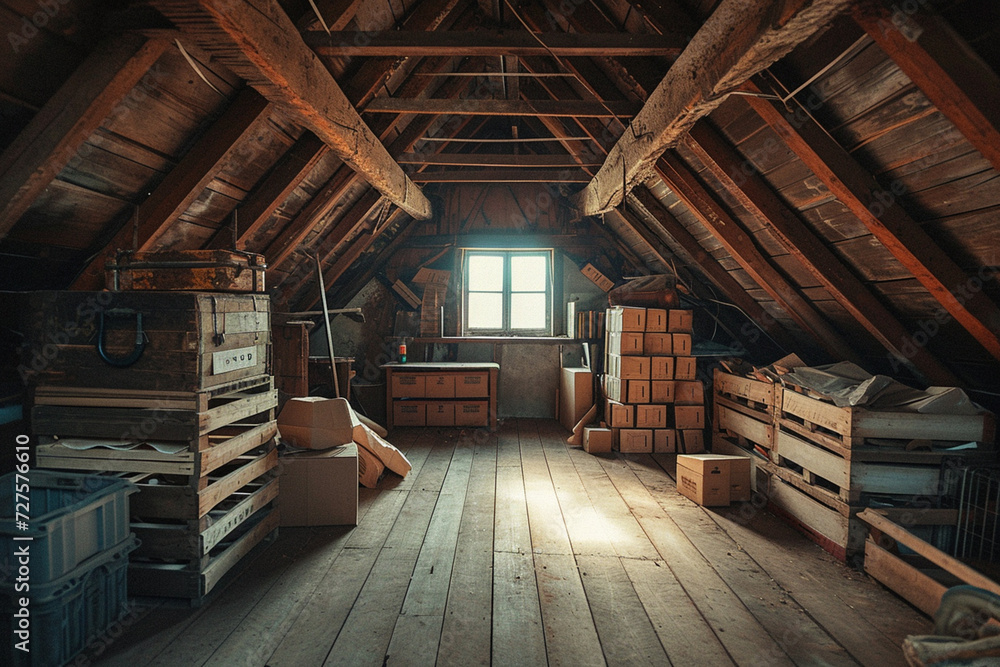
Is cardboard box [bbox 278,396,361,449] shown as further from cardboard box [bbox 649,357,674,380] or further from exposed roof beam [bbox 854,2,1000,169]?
exposed roof beam [bbox 854,2,1000,169]

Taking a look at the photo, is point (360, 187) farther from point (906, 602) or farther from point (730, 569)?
point (906, 602)

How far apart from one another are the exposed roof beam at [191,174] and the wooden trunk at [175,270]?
21 cm

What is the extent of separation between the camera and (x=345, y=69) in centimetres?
309

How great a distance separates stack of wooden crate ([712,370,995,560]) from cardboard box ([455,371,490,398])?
3.12 meters

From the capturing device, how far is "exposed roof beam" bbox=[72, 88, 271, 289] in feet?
8.53

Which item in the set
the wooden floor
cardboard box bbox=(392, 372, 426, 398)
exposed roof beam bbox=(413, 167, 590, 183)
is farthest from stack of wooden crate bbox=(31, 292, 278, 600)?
cardboard box bbox=(392, 372, 426, 398)

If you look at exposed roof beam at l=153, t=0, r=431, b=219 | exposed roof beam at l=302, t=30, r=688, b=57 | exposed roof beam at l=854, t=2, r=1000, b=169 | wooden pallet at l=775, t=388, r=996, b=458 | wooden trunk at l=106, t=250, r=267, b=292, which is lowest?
wooden pallet at l=775, t=388, r=996, b=458

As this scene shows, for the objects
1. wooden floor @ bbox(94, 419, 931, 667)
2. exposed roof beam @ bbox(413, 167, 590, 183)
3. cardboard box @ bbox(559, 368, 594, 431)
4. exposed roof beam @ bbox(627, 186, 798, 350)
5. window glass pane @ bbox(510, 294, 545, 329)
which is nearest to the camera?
wooden floor @ bbox(94, 419, 931, 667)

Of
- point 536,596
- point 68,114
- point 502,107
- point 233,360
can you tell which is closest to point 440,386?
point 502,107

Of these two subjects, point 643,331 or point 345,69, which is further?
point 643,331

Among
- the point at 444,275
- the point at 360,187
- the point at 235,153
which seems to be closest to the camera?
the point at 235,153

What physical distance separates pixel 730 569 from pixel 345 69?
138 inches

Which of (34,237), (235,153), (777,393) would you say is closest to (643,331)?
(777,393)

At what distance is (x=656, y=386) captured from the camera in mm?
4930
